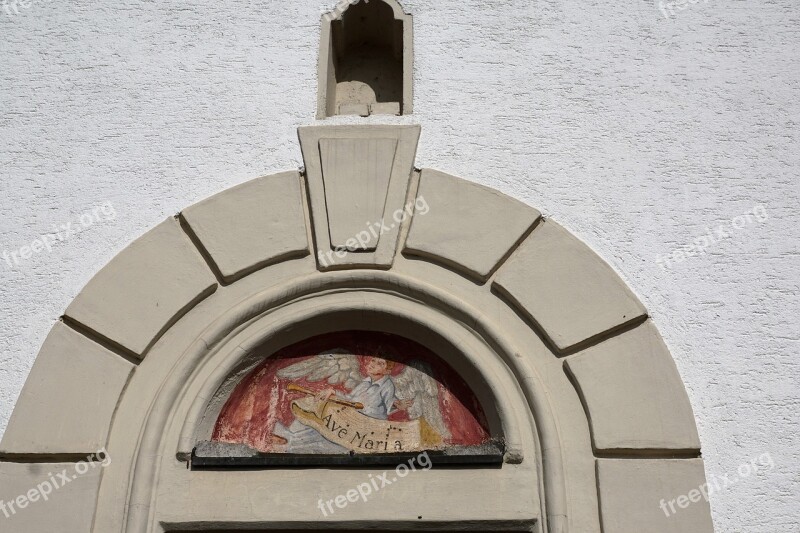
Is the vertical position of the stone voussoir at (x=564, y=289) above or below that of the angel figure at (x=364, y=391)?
above

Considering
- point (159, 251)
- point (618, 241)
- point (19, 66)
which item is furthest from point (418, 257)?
point (19, 66)

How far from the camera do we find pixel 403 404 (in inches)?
149

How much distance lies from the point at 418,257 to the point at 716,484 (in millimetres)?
1530

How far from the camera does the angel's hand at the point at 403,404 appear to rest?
3776 millimetres

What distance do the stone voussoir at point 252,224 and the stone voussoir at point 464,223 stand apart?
54 cm

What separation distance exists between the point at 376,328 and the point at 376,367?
0.58ft

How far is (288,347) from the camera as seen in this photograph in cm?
391
